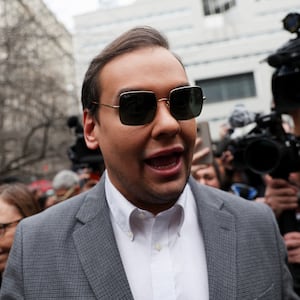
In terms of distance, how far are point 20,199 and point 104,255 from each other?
1.30 meters

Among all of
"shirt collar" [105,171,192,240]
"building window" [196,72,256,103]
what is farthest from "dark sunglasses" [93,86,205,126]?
"building window" [196,72,256,103]

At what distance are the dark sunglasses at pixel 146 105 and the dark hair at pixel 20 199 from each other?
4.58 ft

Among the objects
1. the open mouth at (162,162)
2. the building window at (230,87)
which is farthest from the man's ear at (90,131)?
the building window at (230,87)

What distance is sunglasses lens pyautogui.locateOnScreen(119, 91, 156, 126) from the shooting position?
58.7 inches

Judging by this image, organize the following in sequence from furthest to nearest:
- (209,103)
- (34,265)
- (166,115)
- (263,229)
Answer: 1. (209,103)
2. (263,229)
3. (34,265)
4. (166,115)

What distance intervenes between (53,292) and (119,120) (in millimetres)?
639

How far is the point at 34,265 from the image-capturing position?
1.64m

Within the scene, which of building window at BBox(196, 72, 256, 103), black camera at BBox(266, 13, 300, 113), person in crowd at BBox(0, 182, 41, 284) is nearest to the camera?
black camera at BBox(266, 13, 300, 113)

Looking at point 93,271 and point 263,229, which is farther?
point 263,229

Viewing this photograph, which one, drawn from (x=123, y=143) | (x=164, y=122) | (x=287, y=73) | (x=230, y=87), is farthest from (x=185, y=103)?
(x=230, y=87)

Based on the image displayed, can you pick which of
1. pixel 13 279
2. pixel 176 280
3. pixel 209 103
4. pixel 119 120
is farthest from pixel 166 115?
pixel 209 103

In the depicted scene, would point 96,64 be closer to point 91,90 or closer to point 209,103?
point 91,90

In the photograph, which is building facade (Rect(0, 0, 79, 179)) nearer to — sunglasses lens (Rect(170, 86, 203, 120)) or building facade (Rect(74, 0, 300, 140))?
sunglasses lens (Rect(170, 86, 203, 120))

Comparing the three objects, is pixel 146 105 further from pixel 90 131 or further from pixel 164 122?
pixel 90 131
